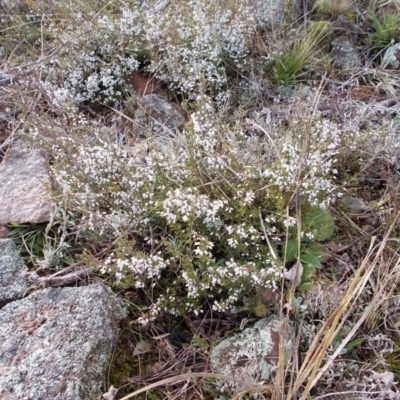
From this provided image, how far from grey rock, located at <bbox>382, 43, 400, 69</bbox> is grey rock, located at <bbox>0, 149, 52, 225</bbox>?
2552 mm

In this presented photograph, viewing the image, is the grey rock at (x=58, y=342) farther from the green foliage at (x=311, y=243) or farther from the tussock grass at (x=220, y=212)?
the green foliage at (x=311, y=243)

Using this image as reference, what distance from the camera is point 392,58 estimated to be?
330cm

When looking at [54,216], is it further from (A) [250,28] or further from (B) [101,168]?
(A) [250,28]

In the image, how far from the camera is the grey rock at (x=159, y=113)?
285 cm

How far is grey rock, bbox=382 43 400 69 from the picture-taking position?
3.31 metres

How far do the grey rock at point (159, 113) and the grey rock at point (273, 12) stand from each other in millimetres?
1138

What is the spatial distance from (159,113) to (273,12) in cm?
139

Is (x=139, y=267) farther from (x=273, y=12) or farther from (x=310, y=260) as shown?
(x=273, y=12)

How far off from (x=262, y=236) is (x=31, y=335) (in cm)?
102

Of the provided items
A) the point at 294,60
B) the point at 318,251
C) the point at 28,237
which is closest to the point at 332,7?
Result: the point at 294,60

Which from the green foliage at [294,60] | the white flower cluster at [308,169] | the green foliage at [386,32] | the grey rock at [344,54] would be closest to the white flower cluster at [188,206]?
the white flower cluster at [308,169]

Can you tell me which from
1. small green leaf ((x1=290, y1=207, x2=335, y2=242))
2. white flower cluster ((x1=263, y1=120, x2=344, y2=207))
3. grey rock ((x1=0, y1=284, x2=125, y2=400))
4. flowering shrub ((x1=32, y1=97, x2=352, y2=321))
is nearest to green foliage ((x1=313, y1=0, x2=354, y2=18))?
flowering shrub ((x1=32, y1=97, x2=352, y2=321))

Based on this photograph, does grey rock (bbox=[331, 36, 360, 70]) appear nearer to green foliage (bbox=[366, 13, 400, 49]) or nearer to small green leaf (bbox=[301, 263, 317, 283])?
green foliage (bbox=[366, 13, 400, 49])

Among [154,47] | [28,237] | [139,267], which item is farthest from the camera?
[154,47]
